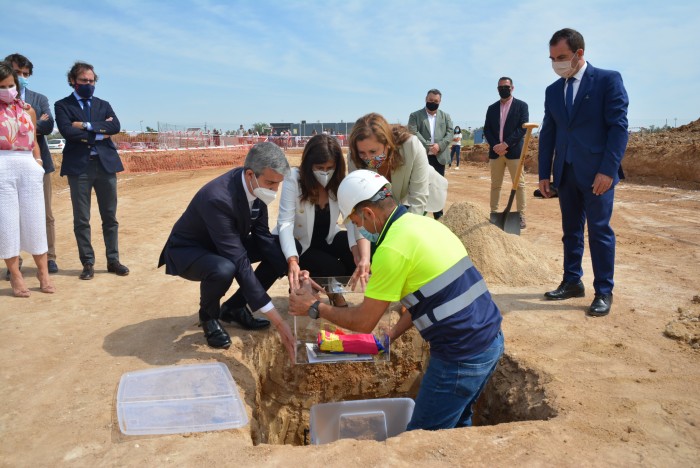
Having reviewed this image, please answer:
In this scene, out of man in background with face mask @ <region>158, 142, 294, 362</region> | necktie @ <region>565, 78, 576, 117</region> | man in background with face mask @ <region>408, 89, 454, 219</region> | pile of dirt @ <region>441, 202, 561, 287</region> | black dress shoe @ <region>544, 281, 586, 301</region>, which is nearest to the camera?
man in background with face mask @ <region>158, 142, 294, 362</region>

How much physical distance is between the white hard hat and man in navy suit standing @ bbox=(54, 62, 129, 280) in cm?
364

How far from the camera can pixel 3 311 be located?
4535 millimetres

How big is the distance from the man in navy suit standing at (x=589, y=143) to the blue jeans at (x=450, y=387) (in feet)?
5.94

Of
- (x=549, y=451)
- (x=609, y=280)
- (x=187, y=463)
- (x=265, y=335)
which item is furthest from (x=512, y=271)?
(x=187, y=463)

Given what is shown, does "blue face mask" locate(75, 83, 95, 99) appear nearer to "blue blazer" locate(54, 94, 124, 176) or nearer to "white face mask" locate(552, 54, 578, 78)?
"blue blazer" locate(54, 94, 124, 176)

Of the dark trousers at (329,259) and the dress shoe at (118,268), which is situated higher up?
the dark trousers at (329,259)

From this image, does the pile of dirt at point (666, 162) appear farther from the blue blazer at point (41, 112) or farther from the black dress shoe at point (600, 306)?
the blue blazer at point (41, 112)

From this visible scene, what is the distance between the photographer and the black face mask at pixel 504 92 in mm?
7730

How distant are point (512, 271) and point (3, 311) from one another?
15.6 feet

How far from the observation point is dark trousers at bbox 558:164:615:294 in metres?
4.27

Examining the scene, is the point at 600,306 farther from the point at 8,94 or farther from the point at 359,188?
the point at 8,94

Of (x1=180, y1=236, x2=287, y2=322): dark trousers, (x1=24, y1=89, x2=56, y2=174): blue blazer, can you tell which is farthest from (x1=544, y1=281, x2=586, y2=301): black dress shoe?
(x1=24, y1=89, x2=56, y2=174): blue blazer

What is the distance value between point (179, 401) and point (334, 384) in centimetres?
162

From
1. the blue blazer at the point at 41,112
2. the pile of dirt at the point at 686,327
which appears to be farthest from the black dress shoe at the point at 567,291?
the blue blazer at the point at 41,112
